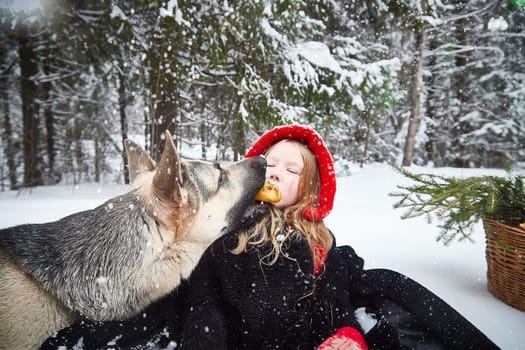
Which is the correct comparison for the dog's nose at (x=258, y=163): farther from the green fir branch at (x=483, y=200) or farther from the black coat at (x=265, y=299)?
the green fir branch at (x=483, y=200)

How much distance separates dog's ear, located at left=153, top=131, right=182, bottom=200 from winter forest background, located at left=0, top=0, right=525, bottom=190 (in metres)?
3.05

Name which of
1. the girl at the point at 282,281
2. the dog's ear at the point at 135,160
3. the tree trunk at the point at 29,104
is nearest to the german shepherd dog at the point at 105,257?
the girl at the point at 282,281

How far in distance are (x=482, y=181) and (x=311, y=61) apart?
522 cm

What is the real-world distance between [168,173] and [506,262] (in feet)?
8.86

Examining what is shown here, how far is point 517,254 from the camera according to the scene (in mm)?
2076

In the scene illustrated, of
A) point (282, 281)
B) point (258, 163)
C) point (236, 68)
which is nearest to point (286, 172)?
point (258, 163)

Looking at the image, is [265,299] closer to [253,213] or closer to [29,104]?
[253,213]

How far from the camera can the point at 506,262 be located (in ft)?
7.26

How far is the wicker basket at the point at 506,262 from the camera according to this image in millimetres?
2072

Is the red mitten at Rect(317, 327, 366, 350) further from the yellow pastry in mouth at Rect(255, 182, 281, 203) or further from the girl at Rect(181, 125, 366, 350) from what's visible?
the yellow pastry in mouth at Rect(255, 182, 281, 203)

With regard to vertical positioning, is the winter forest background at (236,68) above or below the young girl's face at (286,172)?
above

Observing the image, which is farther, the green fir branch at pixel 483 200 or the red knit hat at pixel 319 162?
the red knit hat at pixel 319 162

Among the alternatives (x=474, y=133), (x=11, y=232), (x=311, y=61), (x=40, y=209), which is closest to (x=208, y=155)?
(x=311, y=61)

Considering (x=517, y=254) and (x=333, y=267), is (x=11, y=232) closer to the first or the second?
(x=333, y=267)
